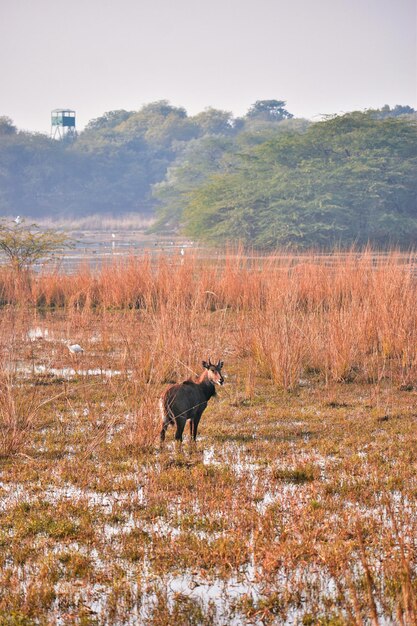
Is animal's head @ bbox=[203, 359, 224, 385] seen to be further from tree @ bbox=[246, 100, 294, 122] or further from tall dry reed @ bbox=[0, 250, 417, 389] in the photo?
tree @ bbox=[246, 100, 294, 122]

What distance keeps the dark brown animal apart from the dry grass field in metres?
0.14

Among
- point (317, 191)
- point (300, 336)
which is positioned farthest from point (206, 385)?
point (317, 191)

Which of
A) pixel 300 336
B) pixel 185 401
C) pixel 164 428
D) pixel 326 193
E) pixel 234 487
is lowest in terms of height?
pixel 234 487

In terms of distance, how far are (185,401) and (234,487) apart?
0.95m

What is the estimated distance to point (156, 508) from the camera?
4.96 meters

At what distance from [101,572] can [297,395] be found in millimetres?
4497

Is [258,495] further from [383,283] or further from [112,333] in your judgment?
[112,333]

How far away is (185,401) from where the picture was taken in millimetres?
6141

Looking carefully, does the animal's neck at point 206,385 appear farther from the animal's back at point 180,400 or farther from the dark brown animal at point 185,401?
the animal's back at point 180,400

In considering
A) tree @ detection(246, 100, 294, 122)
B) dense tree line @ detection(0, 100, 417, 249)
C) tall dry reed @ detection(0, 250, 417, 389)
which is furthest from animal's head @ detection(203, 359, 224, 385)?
tree @ detection(246, 100, 294, 122)

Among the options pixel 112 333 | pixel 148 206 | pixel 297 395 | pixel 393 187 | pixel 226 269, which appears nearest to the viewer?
pixel 297 395

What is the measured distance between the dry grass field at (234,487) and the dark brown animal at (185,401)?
136mm

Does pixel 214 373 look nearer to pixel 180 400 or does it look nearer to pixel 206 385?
pixel 206 385

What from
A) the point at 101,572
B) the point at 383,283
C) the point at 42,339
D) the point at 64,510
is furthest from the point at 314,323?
the point at 101,572
